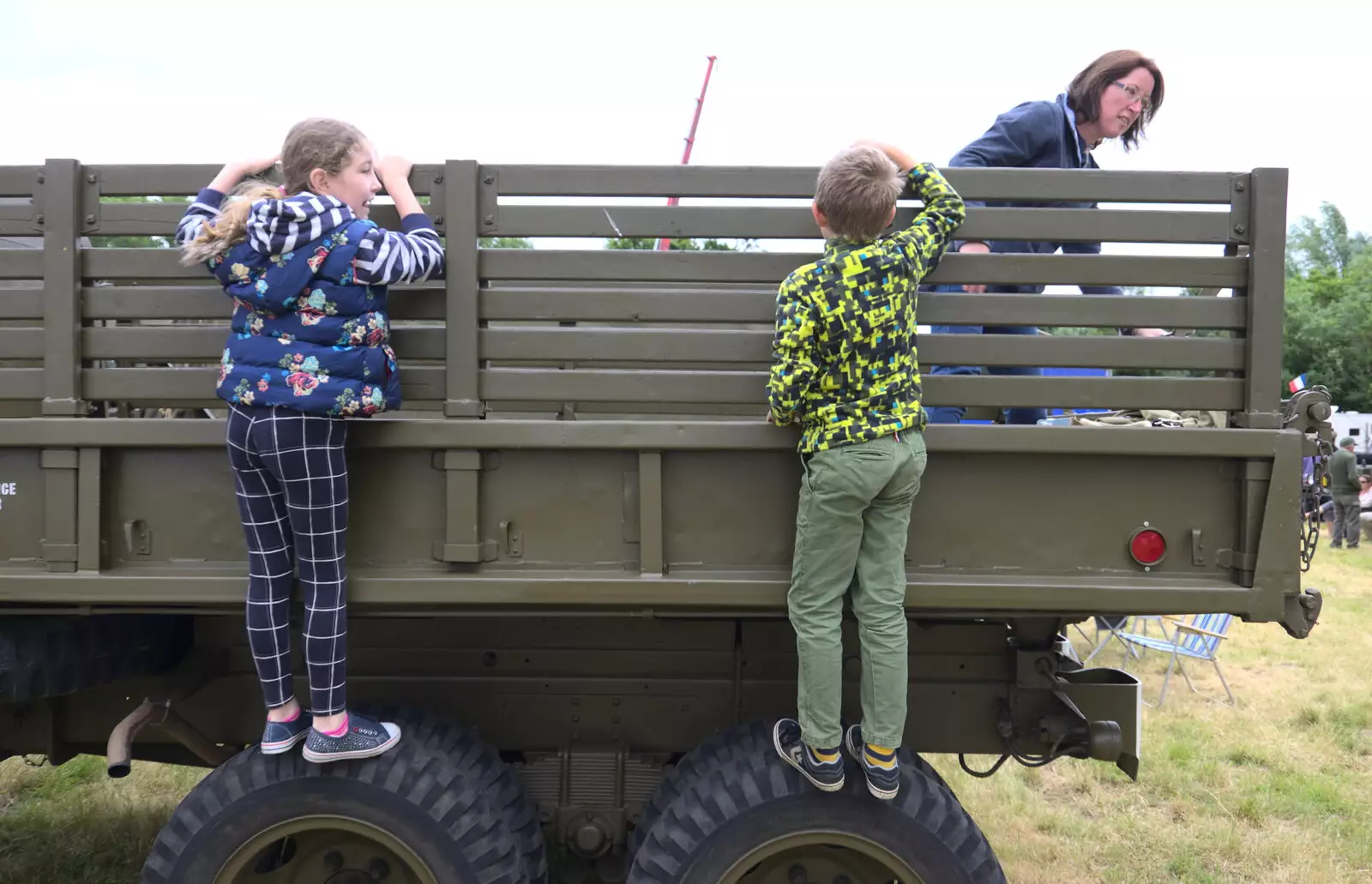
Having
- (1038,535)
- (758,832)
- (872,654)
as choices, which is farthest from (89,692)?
(1038,535)

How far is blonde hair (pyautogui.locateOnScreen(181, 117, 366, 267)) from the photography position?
2.21m

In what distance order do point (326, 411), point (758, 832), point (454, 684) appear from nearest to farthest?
point (326, 411) → point (758, 832) → point (454, 684)

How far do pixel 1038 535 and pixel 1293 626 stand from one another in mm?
691

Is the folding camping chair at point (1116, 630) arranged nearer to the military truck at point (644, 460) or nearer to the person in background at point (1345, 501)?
the military truck at point (644, 460)

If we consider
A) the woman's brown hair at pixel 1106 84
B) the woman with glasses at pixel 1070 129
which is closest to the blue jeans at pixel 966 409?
the woman with glasses at pixel 1070 129

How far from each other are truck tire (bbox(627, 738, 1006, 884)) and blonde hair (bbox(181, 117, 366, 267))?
184 centimetres

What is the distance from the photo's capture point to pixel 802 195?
7.74ft

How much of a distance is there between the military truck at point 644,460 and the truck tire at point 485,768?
6cm

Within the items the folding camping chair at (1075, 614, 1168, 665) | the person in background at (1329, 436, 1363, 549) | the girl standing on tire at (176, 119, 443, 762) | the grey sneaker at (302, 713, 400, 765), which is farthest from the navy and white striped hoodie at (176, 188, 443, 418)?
the person in background at (1329, 436, 1363, 549)

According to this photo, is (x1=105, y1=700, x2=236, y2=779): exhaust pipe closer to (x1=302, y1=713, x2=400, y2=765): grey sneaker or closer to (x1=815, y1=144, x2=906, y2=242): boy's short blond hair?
(x1=302, y1=713, x2=400, y2=765): grey sneaker

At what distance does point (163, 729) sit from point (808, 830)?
75.2 inches

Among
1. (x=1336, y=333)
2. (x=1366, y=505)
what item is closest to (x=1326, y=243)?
(x=1336, y=333)

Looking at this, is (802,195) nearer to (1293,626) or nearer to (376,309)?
(376,309)

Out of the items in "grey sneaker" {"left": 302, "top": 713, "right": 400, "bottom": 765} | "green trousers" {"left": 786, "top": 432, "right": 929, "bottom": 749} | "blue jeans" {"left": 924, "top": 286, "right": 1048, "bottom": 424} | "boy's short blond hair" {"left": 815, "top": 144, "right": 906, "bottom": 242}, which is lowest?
"grey sneaker" {"left": 302, "top": 713, "right": 400, "bottom": 765}
